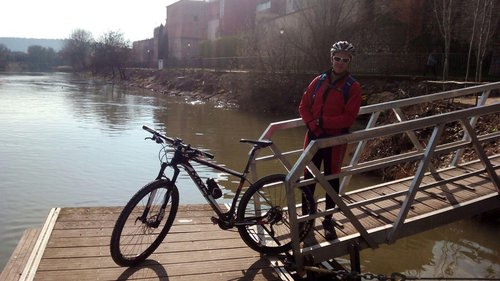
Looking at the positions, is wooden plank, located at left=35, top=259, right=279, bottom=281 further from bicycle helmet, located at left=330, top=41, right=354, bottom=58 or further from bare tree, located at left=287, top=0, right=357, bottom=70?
bare tree, located at left=287, top=0, right=357, bottom=70

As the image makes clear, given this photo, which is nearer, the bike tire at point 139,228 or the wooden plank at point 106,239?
the bike tire at point 139,228

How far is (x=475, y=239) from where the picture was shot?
23.6 feet

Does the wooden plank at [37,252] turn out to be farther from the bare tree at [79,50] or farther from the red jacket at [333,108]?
the bare tree at [79,50]


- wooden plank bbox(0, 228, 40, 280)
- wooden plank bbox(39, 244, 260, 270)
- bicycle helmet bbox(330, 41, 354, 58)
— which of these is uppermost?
bicycle helmet bbox(330, 41, 354, 58)

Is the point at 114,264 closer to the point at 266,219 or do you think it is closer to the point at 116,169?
the point at 266,219

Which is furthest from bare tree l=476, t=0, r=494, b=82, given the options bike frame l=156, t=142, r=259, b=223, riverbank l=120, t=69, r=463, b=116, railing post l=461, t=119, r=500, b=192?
bike frame l=156, t=142, r=259, b=223

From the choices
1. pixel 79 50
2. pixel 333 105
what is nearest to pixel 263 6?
pixel 333 105

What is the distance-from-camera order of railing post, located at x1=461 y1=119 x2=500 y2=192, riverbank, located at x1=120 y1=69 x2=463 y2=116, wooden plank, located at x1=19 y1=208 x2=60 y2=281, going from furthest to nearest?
1. riverbank, located at x1=120 y1=69 x2=463 y2=116
2. railing post, located at x1=461 y1=119 x2=500 y2=192
3. wooden plank, located at x1=19 y1=208 x2=60 y2=281

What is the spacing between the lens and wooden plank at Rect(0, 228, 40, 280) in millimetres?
4113

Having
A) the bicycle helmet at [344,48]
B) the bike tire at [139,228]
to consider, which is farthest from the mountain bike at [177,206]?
the bicycle helmet at [344,48]

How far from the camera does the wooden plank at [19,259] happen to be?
4.11 metres

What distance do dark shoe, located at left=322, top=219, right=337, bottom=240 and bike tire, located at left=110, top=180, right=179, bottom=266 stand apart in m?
1.44

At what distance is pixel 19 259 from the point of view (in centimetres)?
457

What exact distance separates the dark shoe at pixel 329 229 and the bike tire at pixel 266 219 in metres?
0.16
